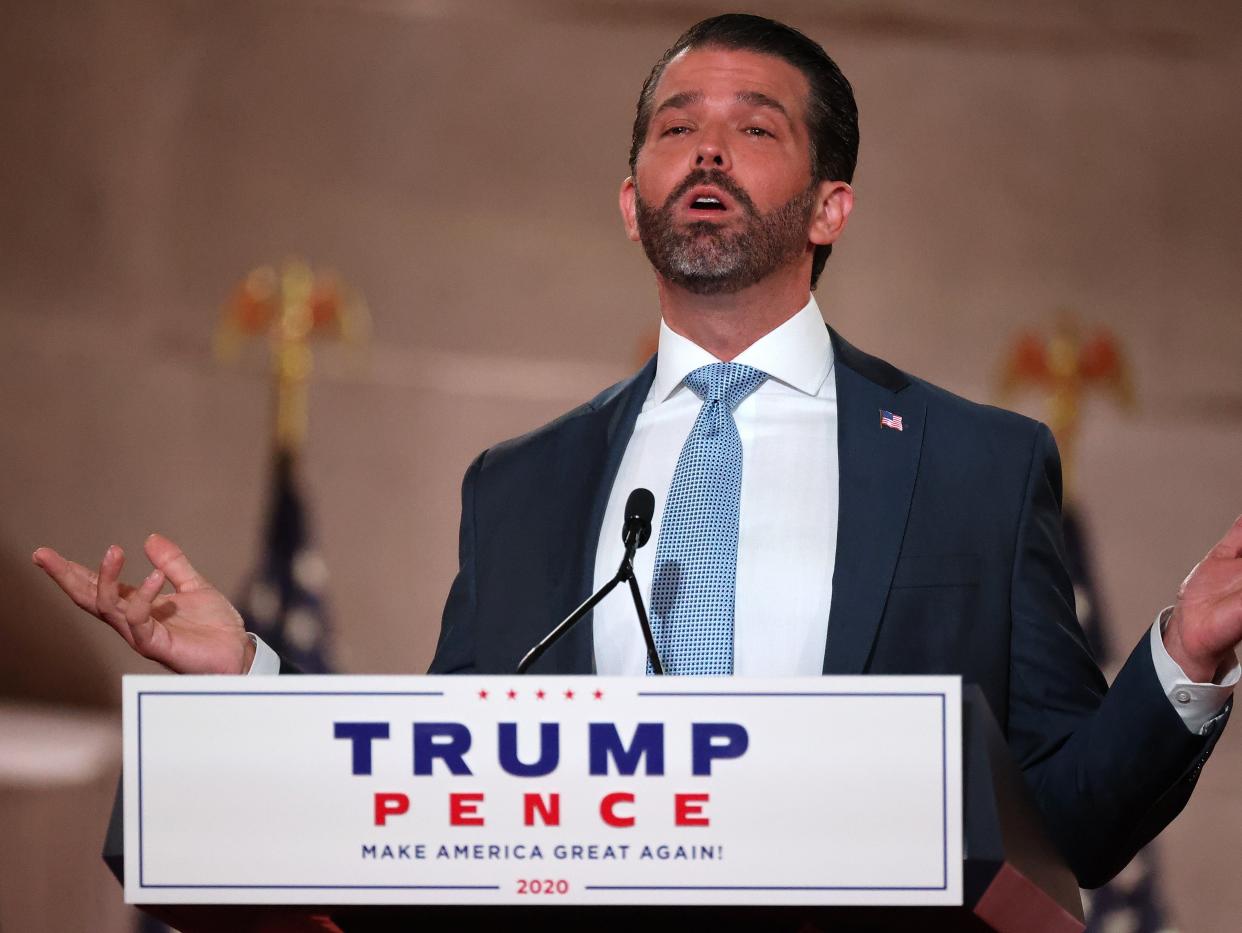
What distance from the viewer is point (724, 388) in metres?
2.19

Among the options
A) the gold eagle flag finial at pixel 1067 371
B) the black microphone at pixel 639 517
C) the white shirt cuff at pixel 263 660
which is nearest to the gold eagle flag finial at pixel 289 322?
the gold eagle flag finial at pixel 1067 371

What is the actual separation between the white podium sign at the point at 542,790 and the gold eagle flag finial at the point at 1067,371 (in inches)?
148

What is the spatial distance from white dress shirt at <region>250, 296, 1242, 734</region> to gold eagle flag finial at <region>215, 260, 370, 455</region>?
8.93ft

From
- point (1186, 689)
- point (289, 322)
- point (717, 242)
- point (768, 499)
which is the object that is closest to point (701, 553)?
point (768, 499)

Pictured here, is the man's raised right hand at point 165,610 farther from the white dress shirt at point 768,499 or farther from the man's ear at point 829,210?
the man's ear at point 829,210

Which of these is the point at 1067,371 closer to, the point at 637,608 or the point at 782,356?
the point at 782,356

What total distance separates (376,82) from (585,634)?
10.6 ft

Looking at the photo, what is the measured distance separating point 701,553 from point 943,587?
0.86 feet

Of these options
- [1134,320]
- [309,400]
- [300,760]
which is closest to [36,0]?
[309,400]

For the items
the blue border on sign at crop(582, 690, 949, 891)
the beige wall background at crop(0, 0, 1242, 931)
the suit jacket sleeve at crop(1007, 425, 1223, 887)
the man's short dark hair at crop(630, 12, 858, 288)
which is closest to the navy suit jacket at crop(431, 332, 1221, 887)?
the suit jacket sleeve at crop(1007, 425, 1223, 887)

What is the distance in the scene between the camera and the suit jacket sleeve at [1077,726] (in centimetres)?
166

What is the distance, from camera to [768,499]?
6.72ft

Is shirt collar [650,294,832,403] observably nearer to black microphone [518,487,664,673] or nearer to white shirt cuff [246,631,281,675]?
black microphone [518,487,664,673]

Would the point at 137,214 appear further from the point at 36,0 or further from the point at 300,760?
the point at 300,760
